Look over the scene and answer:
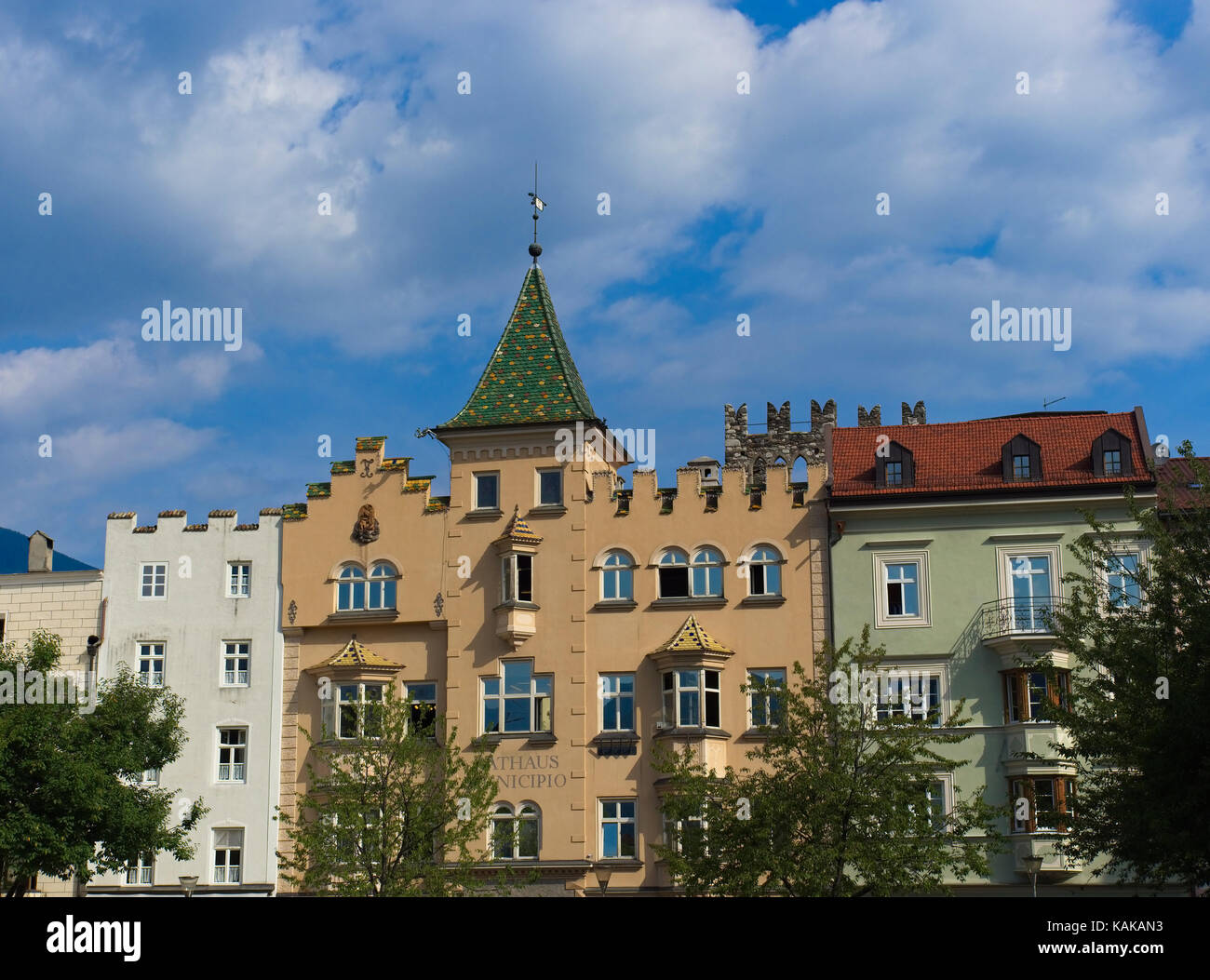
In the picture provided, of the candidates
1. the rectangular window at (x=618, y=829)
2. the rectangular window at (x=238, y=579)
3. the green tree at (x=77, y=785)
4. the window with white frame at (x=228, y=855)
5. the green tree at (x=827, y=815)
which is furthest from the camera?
the rectangular window at (x=238, y=579)

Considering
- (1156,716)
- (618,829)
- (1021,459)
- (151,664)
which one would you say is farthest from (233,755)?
(1156,716)

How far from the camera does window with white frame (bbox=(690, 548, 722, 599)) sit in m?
48.3

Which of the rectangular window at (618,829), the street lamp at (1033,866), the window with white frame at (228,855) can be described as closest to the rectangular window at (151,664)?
the window with white frame at (228,855)

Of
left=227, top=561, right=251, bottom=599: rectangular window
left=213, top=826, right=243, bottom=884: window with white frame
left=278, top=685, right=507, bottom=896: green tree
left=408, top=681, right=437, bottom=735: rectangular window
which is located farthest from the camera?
left=227, top=561, right=251, bottom=599: rectangular window

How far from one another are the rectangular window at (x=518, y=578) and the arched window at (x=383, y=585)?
3660 mm

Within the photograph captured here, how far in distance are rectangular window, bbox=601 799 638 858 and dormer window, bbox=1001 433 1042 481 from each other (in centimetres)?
1507

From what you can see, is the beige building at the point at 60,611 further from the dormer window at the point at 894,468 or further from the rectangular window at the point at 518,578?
the dormer window at the point at 894,468

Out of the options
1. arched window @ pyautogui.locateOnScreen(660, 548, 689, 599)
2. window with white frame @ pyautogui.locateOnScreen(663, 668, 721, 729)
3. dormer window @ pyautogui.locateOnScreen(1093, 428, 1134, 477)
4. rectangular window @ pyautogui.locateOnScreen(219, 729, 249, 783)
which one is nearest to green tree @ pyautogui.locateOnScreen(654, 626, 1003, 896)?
window with white frame @ pyautogui.locateOnScreen(663, 668, 721, 729)

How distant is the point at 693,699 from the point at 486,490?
9594mm

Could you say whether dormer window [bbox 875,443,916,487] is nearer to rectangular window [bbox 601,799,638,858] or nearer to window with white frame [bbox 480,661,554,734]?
window with white frame [bbox 480,661,554,734]

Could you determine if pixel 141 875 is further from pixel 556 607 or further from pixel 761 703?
pixel 761 703

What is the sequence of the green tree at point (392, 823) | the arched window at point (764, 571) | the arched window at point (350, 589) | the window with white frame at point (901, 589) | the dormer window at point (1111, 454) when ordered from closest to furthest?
the green tree at point (392, 823), the window with white frame at point (901, 589), the dormer window at point (1111, 454), the arched window at point (764, 571), the arched window at point (350, 589)

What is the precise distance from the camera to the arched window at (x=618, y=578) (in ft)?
161

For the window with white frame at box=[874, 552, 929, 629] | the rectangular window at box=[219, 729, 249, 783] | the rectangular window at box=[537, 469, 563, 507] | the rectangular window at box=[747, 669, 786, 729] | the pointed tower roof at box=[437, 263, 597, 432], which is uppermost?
the pointed tower roof at box=[437, 263, 597, 432]
